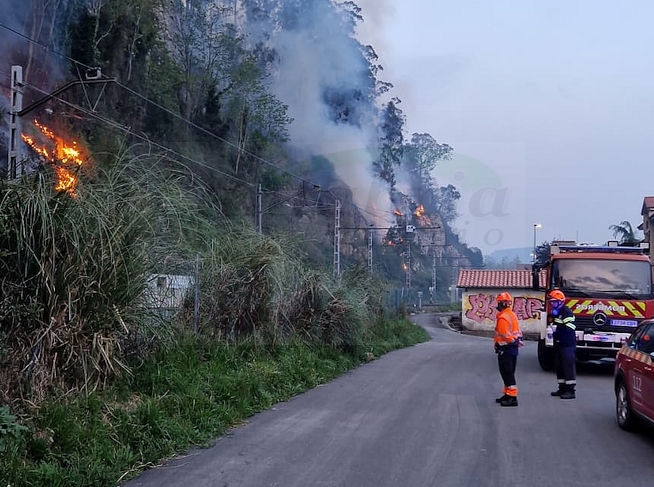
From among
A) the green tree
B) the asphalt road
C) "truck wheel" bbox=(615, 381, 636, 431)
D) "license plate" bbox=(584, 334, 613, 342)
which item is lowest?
the asphalt road

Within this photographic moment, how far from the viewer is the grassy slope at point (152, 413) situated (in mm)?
5590

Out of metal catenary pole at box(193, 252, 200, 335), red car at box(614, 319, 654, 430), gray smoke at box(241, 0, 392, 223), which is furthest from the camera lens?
gray smoke at box(241, 0, 392, 223)

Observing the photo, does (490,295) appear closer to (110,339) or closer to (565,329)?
(565,329)

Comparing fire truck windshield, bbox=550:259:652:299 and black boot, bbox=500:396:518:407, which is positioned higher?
fire truck windshield, bbox=550:259:652:299

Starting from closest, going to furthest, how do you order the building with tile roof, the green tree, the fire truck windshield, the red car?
the red car, the fire truck windshield, the building with tile roof, the green tree

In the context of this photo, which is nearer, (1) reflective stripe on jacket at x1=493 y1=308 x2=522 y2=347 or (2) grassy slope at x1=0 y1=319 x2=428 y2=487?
(2) grassy slope at x1=0 y1=319 x2=428 y2=487

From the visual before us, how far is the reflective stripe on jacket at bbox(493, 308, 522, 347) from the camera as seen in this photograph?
10.3m

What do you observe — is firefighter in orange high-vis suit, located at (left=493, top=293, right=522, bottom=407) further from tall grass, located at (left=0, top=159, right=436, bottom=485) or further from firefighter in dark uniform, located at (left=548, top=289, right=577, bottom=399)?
tall grass, located at (left=0, top=159, right=436, bottom=485)

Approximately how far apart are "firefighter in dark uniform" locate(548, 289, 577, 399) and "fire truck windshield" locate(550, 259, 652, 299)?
385cm

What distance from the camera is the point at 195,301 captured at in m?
10.8

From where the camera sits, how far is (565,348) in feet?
36.6

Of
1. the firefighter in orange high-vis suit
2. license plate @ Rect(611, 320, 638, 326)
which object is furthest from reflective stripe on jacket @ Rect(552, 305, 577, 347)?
license plate @ Rect(611, 320, 638, 326)

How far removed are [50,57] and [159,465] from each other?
1212 inches

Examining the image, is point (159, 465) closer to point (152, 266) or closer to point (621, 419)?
point (152, 266)
